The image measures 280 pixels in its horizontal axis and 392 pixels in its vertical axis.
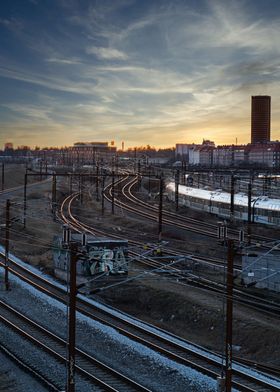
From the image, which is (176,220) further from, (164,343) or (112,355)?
(112,355)

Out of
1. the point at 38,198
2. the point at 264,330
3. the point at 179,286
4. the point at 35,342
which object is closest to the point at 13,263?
the point at 179,286

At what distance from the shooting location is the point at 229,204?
48.6 meters

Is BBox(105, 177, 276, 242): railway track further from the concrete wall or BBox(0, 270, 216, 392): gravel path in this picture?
BBox(0, 270, 216, 392): gravel path

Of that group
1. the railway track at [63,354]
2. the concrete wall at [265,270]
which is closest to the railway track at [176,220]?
the concrete wall at [265,270]

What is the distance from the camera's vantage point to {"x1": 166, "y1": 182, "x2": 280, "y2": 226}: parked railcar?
43.3 m

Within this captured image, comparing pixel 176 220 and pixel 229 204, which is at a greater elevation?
pixel 229 204

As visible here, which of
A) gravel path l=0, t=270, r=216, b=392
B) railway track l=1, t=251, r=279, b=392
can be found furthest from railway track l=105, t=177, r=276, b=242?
gravel path l=0, t=270, r=216, b=392

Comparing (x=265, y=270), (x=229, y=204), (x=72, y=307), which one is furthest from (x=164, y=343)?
(x=229, y=204)

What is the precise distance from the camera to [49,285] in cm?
2492

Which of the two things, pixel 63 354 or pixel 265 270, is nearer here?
pixel 63 354

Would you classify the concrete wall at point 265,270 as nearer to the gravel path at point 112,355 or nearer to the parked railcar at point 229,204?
the gravel path at point 112,355

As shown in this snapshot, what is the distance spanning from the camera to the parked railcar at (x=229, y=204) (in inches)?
1705

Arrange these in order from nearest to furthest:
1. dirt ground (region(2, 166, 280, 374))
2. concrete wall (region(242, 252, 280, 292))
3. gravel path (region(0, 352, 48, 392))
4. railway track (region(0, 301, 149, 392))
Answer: gravel path (region(0, 352, 48, 392)), railway track (region(0, 301, 149, 392)), dirt ground (region(2, 166, 280, 374)), concrete wall (region(242, 252, 280, 292))

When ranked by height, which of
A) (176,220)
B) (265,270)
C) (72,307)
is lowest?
(176,220)
